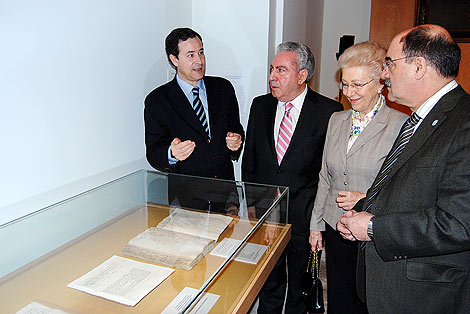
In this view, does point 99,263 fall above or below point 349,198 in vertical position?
below

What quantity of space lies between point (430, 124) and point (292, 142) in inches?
38.6

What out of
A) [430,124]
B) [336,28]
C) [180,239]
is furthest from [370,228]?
[336,28]

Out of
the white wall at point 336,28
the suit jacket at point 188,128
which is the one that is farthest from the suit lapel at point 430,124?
the white wall at point 336,28

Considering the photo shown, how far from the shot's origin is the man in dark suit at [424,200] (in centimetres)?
143

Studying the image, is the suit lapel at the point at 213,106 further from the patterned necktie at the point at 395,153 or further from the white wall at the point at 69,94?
the patterned necktie at the point at 395,153

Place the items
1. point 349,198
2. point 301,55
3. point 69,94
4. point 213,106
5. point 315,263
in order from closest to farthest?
point 349,198
point 69,94
point 315,263
point 301,55
point 213,106

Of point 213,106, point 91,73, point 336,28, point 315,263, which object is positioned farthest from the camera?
point 336,28

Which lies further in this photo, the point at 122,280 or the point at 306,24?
the point at 306,24

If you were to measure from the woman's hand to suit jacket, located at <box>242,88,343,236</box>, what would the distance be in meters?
0.46

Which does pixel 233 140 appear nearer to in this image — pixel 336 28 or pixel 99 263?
pixel 99 263

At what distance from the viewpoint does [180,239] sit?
1.68 m

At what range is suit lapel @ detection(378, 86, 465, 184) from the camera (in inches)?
60.4

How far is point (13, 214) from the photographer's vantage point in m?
1.87

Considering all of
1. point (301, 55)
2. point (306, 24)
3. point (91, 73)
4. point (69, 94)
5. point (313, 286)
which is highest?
point (306, 24)
